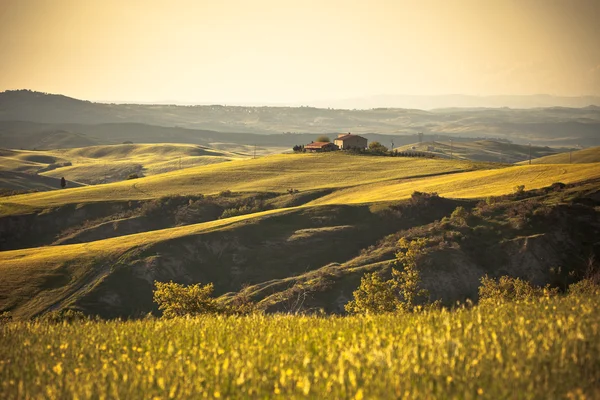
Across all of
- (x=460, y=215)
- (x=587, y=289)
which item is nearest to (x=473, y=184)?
(x=460, y=215)

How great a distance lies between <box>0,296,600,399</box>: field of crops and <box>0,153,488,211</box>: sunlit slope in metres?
134

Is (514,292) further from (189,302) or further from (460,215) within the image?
(460,215)

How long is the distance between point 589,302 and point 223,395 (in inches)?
357

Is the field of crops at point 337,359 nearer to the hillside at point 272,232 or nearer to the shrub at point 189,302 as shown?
the shrub at point 189,302

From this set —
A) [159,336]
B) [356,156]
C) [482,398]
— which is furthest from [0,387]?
[356,156]

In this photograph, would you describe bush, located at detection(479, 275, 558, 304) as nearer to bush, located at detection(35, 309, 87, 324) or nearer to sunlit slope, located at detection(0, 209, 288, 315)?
bush, located at detection(35, 309, 87, 324)

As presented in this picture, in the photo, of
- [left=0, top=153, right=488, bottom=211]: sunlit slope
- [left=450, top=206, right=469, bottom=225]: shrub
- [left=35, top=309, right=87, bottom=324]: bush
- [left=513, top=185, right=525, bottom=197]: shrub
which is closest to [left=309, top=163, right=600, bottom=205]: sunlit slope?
[left=513, top=185, right=525, bottom=197]: shrub

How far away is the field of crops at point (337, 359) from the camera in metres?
10.4

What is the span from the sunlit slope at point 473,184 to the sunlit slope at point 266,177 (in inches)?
346

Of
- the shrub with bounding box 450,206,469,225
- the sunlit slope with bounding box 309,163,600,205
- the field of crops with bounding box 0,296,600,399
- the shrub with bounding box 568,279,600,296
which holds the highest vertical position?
the field of crops with bounding box 0,296,600,399

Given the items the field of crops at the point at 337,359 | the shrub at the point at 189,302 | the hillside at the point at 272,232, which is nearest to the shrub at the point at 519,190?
the hillside at the point at 272,232

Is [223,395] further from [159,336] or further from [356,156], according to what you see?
[356,156]

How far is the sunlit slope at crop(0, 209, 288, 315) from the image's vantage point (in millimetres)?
86500

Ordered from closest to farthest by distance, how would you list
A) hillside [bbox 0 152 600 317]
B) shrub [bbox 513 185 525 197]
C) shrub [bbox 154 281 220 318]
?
shrub [bbox 154 281 220 318], hillside [bbox 0 152 600 317], shrub [bbox 513 185 525 197]
